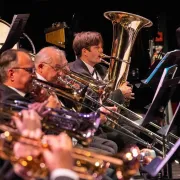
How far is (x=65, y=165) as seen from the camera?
183cm

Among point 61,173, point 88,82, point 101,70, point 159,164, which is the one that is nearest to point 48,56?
point 88,82

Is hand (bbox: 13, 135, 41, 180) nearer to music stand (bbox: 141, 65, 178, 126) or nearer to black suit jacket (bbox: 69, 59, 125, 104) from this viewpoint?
music stand (bbox: 141, 65, 178, 126)

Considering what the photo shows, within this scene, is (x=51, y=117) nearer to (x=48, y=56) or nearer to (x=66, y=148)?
(x=66, y=148)

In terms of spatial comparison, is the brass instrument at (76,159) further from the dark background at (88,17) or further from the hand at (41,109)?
the dark background at (88,17)

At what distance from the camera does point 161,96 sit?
3627mm

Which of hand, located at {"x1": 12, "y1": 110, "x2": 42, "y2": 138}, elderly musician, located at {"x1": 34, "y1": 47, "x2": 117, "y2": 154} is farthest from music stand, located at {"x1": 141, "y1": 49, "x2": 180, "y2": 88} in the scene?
hand, located at {"x1": 12, "y1": 110, "x2": 42, "y2": 138}

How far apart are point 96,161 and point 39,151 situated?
379 millimetres

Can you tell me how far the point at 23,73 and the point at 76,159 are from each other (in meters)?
1.52

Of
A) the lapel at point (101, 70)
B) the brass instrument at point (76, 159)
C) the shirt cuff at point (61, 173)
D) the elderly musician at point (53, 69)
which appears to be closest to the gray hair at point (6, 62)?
the elderly musician at point (53, 69)

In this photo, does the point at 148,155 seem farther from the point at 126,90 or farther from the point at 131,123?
the point at 126,90

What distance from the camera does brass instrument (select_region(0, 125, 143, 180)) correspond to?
2.14m

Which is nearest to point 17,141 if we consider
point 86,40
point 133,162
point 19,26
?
point 133,162

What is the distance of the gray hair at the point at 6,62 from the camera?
3.71 m

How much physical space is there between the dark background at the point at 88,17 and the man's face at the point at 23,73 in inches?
117
